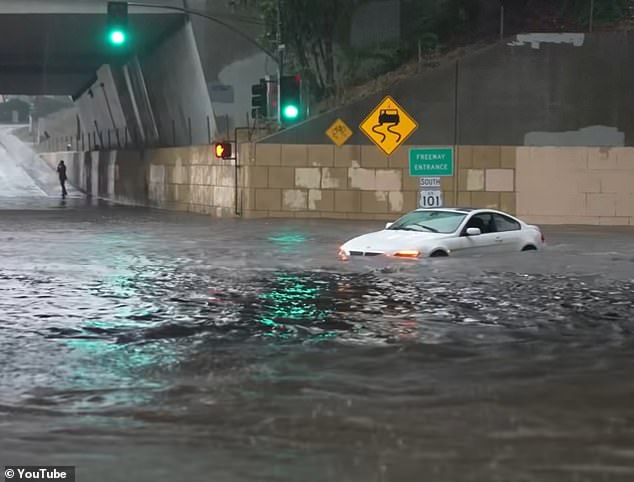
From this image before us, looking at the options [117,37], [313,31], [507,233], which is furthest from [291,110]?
[507,233]

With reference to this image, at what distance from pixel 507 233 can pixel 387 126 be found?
17.1 ft

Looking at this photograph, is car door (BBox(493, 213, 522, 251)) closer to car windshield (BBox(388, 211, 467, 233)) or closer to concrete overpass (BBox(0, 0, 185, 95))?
car windshield (BBox(388, 211, 467, 233))

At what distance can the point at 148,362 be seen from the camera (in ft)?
28.2

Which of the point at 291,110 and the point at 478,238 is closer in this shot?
the point at 478,238

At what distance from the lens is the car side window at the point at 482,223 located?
18078mm

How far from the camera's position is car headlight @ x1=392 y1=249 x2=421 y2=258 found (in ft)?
56.5

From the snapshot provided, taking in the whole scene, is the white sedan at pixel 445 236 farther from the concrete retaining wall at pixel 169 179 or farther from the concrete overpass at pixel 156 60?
the concrete overpass at pixel 156 60

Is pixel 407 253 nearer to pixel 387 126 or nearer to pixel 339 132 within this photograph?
pixel 387 126

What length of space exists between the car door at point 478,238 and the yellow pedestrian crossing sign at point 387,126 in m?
4.59

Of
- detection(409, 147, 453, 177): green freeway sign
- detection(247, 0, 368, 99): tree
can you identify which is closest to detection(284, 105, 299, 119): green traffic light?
detection(409, 147, 453, 177): green freeway sign

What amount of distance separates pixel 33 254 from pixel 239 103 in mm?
15050

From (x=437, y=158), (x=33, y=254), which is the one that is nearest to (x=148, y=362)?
(x=33, y=254)

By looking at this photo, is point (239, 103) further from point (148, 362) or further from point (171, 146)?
point (148, 362)

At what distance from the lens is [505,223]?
18.8m
